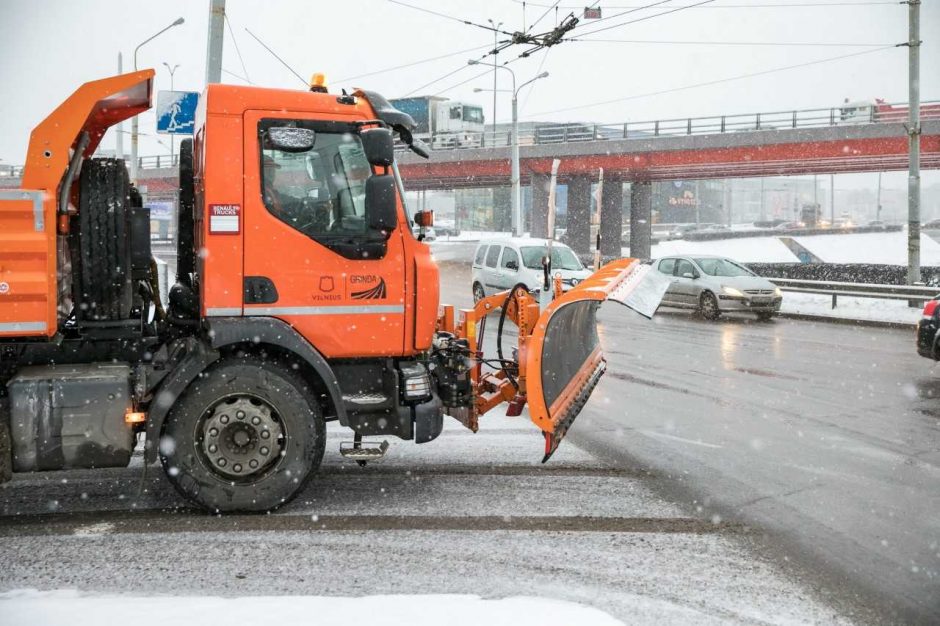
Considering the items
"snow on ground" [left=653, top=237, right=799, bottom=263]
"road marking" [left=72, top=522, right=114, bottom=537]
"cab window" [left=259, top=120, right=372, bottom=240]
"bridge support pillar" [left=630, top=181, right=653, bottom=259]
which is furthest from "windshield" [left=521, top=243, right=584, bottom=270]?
"snow on ground" [left=653, top=237, right=799, bottom=263]

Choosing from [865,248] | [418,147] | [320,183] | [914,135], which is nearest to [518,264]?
[914,135]

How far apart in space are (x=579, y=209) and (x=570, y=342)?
4869 cm

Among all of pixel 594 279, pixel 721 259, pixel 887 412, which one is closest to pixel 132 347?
pixel 594 279

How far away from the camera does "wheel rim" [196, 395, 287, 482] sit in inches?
224

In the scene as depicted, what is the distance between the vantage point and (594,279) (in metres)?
6.88

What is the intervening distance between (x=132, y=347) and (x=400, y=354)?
1893mm

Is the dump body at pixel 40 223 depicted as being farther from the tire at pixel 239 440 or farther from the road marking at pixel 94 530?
the road marking at pixel 94 530

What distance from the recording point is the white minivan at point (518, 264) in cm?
2041

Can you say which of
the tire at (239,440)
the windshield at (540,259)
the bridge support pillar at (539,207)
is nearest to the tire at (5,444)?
the tire at (239,440)

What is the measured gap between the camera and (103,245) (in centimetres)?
593

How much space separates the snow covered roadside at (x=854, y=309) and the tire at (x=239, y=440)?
17295 mm

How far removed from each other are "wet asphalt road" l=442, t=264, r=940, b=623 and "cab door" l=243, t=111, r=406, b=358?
2688 millimetres

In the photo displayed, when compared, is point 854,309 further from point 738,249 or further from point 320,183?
point 738,249

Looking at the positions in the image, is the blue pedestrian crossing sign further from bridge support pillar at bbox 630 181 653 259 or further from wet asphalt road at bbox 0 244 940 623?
bridge support pillar at bbox 630 181 653 259
